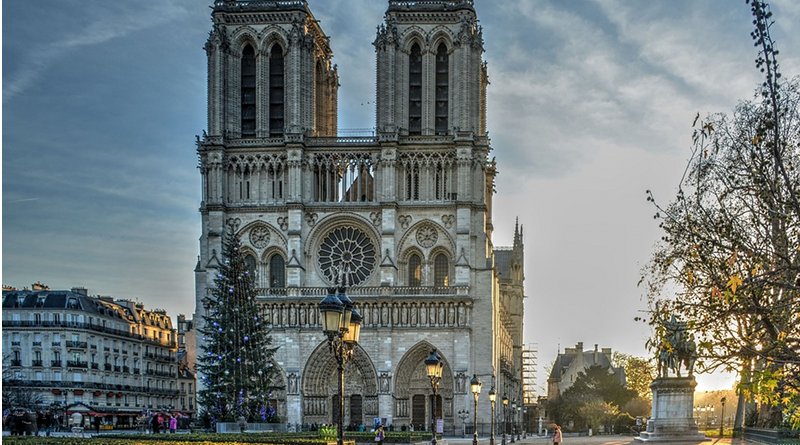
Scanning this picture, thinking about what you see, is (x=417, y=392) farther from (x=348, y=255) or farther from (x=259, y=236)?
(x=259, y=236)

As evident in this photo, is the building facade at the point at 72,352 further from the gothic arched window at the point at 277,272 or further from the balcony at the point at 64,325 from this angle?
the gothic arched window at the point at 277,272

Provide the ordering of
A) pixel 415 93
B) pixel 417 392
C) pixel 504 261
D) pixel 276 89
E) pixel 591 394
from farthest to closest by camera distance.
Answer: pixel 504 261 → pixel 591 394 → pixel 276 89 → pixel 415 93 → pixel 417 392

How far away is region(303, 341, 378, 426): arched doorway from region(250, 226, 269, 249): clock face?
25.5 ft

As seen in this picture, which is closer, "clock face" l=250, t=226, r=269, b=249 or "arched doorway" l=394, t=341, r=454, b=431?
"arched doorway" l=394, t=341, r=454, b=431

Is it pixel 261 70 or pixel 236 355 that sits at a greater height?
pixel 261 70

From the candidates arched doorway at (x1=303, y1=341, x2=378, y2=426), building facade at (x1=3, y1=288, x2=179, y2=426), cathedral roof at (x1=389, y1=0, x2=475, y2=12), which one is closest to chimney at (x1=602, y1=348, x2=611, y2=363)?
arched doorway at (x1=303, y1=341, x2=378, y2=426)

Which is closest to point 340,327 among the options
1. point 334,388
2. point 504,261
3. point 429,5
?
point 334,388

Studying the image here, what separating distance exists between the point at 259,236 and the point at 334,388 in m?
11.1

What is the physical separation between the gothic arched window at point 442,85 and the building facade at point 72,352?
28207 mm

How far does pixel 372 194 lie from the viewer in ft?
231

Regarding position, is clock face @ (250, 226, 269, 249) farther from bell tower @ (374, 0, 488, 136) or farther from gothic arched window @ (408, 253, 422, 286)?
bell tower @ (374, 0, 488, 136)

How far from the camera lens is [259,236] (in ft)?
226

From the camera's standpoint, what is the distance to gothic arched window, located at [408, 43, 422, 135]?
229 feet

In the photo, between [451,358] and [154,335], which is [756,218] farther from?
[154,335]
